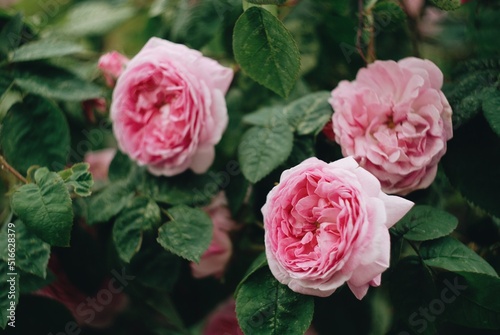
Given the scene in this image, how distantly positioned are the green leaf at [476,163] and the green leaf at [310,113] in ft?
0.52

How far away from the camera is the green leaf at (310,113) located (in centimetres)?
68

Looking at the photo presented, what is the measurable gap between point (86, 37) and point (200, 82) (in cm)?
48

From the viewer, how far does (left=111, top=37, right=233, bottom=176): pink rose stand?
69 centimetres

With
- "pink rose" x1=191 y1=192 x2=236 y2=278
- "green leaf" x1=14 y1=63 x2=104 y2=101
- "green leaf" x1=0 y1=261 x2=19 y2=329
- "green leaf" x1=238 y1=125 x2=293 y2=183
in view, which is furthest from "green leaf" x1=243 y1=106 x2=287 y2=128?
"green leaf" x1=0 y1=261 x2=19 y2=329

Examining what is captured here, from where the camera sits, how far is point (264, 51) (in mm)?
615

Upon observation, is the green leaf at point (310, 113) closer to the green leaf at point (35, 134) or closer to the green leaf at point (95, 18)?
the green leaf at point (35, 134)

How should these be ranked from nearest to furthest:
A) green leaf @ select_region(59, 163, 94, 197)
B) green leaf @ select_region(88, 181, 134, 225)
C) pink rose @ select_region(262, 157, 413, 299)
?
1. pink rose @ select_region(262, 157, 413, 299)
2. green leaf @ select_region(59, 163, 94, 197)
3. green leaf @ select_region(88, 181, 134, 225)

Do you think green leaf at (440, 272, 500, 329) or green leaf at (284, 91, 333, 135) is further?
green leaf at (284, 91, 333, 135)

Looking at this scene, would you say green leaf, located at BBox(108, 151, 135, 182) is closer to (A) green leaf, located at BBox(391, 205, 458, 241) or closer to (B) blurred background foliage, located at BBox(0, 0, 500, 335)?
(B) blurred background foliage, located at BBox(0, 0, 500, 335)

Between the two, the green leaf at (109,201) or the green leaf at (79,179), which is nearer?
the green leaf at (79,179)

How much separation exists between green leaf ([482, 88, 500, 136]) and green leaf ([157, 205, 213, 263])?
1.19 ft

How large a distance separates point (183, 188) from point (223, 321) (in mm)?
237

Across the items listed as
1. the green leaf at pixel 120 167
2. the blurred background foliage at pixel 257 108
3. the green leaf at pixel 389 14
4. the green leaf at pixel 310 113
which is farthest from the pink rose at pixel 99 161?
the green leaf at pixel 389 14

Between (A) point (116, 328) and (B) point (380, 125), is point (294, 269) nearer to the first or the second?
(B) point (380, 125)
